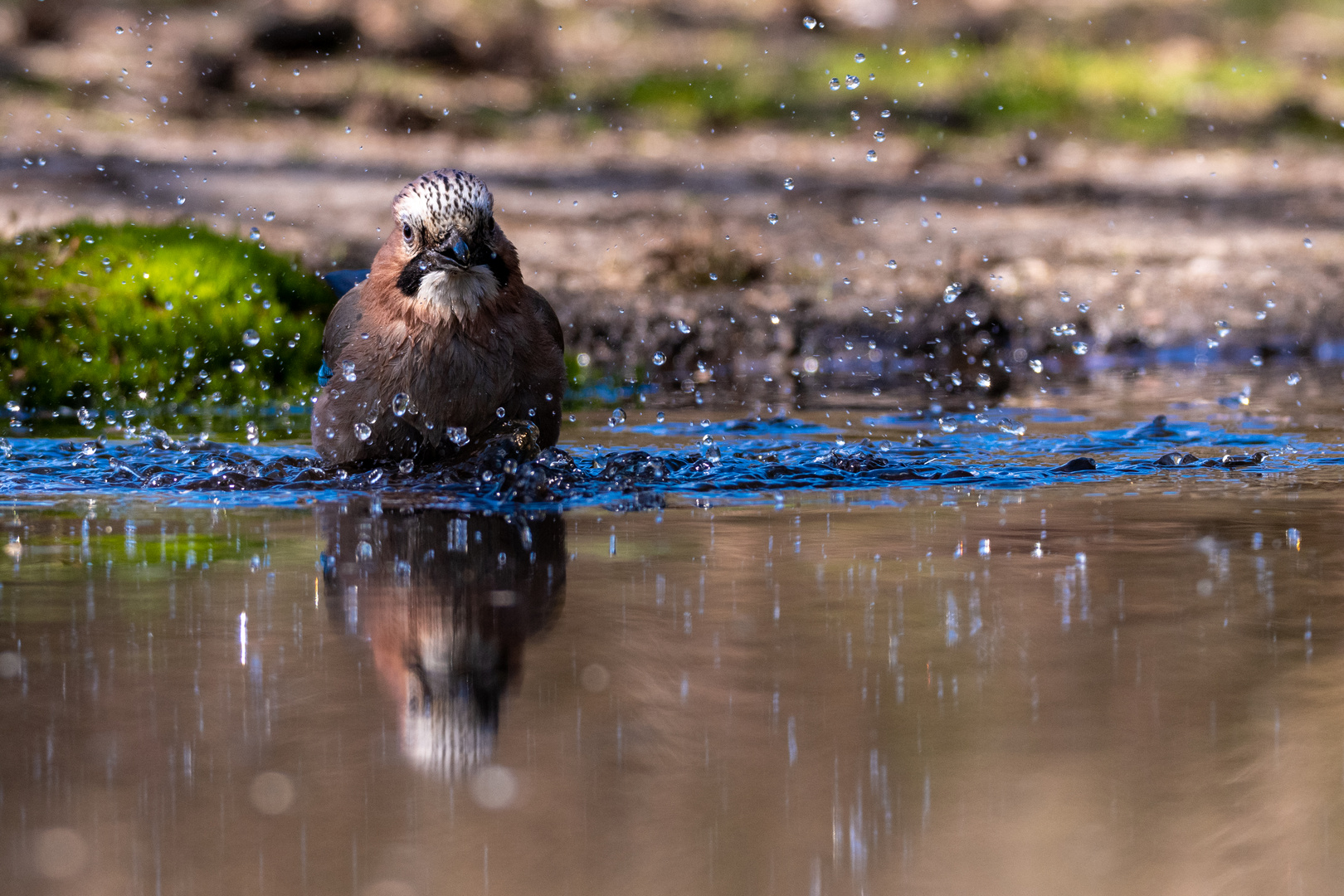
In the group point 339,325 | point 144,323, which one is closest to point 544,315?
point 339,325

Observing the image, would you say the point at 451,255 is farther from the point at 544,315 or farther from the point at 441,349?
the point at 544,315

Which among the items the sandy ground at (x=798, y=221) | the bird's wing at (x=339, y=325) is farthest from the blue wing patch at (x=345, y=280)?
the sandy ground at (x=798, y=221)

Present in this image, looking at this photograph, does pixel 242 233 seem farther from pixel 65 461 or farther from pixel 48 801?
pixel 48 801

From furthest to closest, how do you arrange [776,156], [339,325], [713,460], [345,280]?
[776,156] < [345,280] < [339,325] < [713,460]

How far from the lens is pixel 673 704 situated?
3.38 metres

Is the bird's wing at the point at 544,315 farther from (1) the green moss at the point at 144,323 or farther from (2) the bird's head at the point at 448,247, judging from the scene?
(1) the green moss at the point at 144,323

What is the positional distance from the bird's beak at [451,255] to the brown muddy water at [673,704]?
40.0 inches

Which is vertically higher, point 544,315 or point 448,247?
point 448,247

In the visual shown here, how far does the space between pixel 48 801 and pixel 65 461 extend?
396cm

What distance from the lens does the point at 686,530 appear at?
521 centimetres

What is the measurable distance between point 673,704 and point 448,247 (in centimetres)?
302

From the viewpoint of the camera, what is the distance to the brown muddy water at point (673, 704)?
2650 mm

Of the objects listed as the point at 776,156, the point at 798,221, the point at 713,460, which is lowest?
the point at 713,460

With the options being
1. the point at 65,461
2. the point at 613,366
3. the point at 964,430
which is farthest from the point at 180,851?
the point at 613,366
